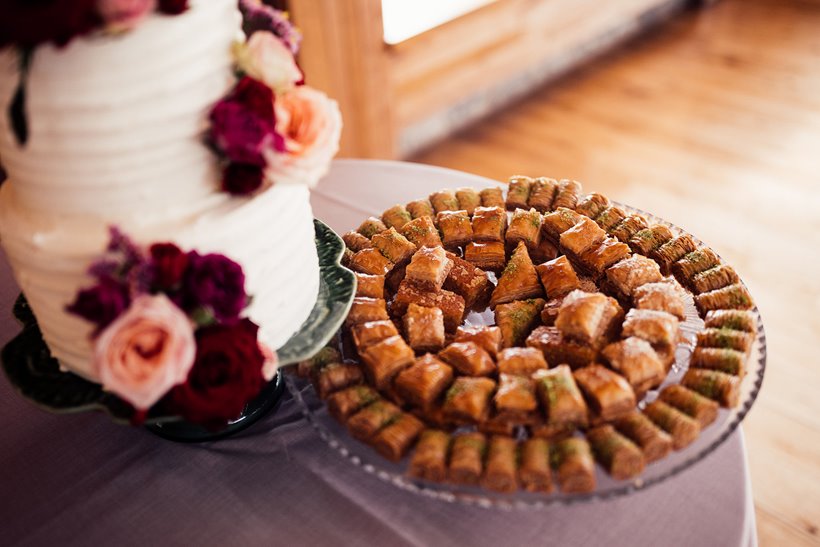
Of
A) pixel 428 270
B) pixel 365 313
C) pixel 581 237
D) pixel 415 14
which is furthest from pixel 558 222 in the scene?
pixel 415 14

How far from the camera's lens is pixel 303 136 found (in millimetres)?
830

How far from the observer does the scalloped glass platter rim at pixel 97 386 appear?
35.0 inches

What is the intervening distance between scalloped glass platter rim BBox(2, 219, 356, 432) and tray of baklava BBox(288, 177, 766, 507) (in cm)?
5

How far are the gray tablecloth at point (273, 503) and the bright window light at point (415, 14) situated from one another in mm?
2212

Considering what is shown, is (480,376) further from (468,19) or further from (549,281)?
(468,19)

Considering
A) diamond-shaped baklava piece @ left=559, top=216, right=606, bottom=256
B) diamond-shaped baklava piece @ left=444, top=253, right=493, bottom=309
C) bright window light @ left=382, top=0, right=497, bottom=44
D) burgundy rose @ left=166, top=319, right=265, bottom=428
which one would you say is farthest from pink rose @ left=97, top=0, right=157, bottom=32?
bright window light @ left=382, top=0, right=497, bottom=44

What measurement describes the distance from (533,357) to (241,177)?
0.47 m

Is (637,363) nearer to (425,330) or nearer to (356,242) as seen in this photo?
(425,330)

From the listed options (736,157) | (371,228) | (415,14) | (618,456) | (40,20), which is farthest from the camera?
(736,157)

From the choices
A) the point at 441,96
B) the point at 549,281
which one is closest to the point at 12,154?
the point at 549,281

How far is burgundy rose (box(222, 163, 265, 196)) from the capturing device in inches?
31.9

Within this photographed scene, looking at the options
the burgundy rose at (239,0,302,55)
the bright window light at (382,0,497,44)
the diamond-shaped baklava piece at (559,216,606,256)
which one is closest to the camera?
Result: the burgundy rose at (239,0,302,55)

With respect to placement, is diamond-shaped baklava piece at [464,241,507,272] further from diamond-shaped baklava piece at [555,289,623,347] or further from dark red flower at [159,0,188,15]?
dark red flower at [159,0,188,15]

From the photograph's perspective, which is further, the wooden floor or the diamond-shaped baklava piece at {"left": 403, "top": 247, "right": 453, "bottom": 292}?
the wooden floor
